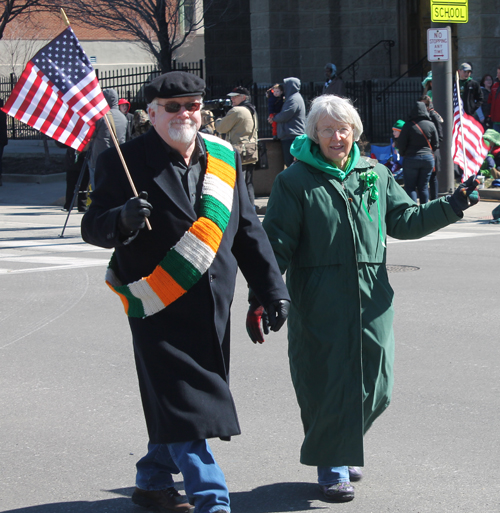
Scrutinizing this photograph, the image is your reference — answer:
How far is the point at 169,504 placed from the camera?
158 inches

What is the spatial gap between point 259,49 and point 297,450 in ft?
70.0

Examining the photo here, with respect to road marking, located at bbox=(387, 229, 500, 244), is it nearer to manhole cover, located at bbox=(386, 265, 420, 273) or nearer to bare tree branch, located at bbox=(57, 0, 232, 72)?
manhole cover, located at bbox=(386, 265, 420, 273)

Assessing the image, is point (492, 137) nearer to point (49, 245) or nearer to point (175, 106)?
point (49, 245)

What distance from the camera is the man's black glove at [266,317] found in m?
3.94

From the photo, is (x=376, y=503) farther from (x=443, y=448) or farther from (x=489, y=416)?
(x=489, y=416)

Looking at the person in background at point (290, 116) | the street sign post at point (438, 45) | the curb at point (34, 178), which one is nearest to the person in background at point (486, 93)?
the street sign post at point (438, 45)

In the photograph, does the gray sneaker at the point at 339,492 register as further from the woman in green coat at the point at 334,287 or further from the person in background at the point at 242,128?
the person in background at the point at 242,128

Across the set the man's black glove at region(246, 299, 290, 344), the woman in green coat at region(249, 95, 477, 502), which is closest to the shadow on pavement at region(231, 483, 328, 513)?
the woman in green coat at region(249, 95, 477, 502)

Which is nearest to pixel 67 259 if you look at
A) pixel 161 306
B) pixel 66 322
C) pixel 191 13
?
pixel 66 322

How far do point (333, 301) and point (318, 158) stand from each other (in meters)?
0.66

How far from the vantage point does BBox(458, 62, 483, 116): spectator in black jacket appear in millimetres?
17500

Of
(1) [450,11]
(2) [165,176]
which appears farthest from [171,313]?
(1) [450,11]

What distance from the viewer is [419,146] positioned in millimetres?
13305

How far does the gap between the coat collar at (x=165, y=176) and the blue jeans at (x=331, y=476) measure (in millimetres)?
1294
